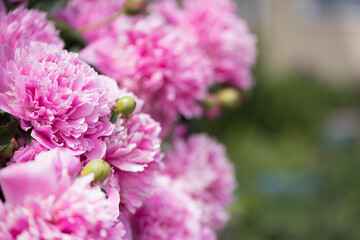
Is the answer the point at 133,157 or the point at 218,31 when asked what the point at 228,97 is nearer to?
the point at 218,31

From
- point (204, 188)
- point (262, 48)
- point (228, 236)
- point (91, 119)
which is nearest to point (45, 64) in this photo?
point (91, 119)

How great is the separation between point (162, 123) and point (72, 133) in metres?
0.32

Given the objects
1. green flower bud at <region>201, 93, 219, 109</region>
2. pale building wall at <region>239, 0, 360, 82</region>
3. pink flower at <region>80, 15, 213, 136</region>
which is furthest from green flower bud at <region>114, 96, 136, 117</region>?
pale building wall at <region>239, 0, 360, 82</region>

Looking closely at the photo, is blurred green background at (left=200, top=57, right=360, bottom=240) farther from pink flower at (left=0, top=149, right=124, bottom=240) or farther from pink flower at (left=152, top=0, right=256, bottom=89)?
pink flower at (left=0, top=149, right=124, bottom=240)

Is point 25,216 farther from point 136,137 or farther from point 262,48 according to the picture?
point 262,48

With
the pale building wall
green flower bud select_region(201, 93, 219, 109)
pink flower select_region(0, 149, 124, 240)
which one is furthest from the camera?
the pale building wall

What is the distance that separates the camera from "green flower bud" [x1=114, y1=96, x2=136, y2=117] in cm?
43

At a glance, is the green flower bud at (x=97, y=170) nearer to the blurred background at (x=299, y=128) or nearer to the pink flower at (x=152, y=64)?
the pink flower at (x=152, y=64)

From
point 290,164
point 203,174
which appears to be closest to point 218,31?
point 203,174

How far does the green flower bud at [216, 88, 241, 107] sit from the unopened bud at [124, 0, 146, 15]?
174 millimetres

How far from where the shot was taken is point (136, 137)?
439mm

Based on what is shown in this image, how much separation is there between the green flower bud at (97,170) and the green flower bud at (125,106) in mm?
58

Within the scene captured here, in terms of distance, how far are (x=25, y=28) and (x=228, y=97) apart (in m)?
0.37

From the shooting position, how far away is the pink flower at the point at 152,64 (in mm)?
665
